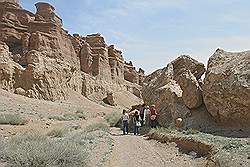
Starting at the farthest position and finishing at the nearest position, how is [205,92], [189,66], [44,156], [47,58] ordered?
1. [47,58]
2. [189,66]
3. [205,92]
4. [44,156]

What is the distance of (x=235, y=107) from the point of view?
53.6 feet

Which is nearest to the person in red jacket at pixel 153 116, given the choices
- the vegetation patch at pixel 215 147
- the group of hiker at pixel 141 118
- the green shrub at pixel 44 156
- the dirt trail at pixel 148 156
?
the group of hiker at pixel 141 118

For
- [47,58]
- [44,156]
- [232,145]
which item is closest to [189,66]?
[232,145]

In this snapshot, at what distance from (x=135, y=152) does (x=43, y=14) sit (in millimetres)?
50168

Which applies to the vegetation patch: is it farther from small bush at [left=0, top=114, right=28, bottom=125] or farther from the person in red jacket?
small bush at [left=0, top=114, right=28, bottom=125]

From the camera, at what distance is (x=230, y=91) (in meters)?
16.5

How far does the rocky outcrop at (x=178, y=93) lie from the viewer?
1981 centimetres

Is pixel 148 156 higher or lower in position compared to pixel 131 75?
lower

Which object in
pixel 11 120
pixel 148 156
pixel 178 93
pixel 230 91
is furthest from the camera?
pixel 178 93

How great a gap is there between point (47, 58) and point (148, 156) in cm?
3806

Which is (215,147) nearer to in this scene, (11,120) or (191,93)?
(191,93)

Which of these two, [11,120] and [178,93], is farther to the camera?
[178,93]

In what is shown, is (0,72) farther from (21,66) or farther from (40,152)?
(40,152)

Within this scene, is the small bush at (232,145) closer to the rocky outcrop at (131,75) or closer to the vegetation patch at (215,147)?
the vegetation patch at (215,147)
